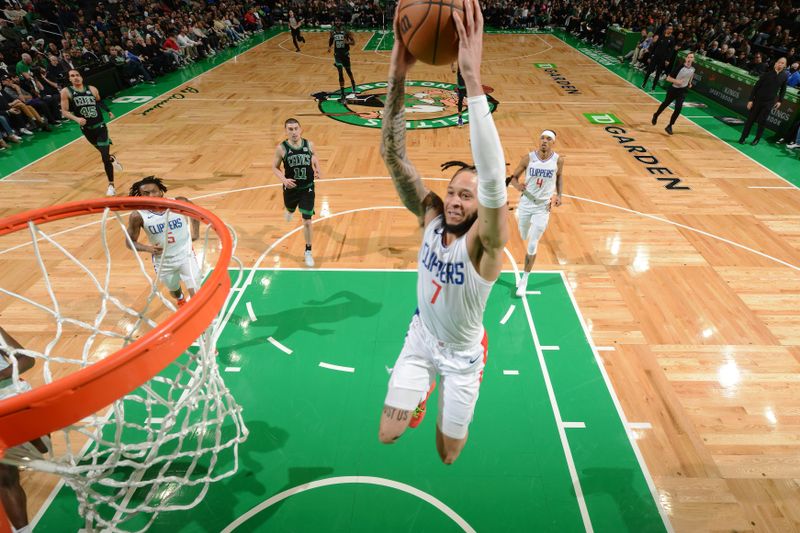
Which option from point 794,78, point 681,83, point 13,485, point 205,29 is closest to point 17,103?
point 13,485

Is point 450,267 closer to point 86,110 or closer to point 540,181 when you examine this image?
point 540,181

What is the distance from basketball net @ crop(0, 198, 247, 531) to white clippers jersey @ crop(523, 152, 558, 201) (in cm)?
340

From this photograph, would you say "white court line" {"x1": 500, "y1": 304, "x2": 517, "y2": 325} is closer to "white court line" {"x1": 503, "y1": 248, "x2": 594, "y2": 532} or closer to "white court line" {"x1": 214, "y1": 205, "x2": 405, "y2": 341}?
"white court line" {"x1": 503, "y1": 248, "x2": 594, "y2": 532}

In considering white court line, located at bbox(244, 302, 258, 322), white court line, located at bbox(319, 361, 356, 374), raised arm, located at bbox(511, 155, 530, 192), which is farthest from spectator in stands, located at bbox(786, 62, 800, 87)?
white court line, located at bbox(244, 302, 258, 322)

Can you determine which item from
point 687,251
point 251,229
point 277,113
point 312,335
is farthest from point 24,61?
point 687,251

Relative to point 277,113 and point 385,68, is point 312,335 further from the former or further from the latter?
point 385,68

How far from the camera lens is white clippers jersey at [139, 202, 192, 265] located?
4469 mm

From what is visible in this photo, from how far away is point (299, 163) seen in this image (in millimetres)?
5805

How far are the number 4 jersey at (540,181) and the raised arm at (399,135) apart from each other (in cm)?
284

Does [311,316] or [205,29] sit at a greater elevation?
[205,29]

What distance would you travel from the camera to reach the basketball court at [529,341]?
352 centimetres

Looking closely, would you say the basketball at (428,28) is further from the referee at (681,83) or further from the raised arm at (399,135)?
the referee at (681,83)

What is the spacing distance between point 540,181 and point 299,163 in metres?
2.95

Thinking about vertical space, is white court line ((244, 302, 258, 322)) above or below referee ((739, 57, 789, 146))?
below
